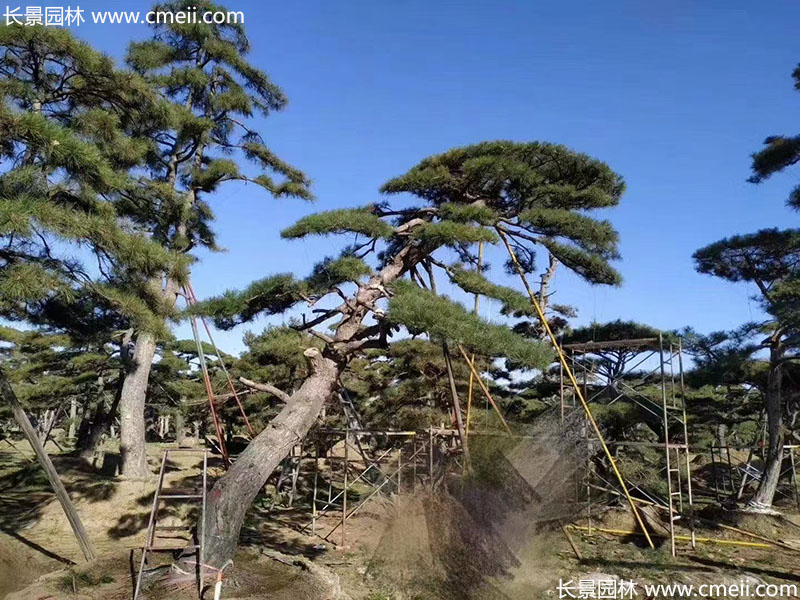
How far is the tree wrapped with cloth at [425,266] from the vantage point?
5.33 metres

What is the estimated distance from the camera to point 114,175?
6078mm

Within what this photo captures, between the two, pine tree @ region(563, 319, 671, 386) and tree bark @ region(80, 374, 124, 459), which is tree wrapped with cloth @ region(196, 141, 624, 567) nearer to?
pine tree @ region(563, 319, 671, 386)

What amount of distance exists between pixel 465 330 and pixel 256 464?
8.35 ft

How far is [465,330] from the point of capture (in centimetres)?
505

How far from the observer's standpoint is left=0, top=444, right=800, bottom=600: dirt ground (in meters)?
5.48

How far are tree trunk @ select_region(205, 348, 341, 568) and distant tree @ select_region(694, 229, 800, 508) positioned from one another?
7.55 meters

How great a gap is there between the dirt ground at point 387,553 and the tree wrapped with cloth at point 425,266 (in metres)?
1.06

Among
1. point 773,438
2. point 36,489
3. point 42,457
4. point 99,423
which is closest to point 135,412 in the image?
point 36,489

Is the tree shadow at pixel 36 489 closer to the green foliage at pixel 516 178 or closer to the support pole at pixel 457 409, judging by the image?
the support pole at pixel 457 409

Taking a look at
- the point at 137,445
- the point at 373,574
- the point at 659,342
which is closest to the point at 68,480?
the point at 137,445

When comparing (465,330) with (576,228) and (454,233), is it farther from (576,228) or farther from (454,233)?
(576,228)

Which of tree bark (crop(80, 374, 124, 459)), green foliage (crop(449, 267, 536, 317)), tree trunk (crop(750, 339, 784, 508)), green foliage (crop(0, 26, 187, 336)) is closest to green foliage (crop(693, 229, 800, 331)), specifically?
tree trunk (crop(750, 339, 784, 508))

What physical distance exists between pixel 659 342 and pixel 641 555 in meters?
3.28

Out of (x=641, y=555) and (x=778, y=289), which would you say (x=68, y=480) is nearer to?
(x=641, y=555)
